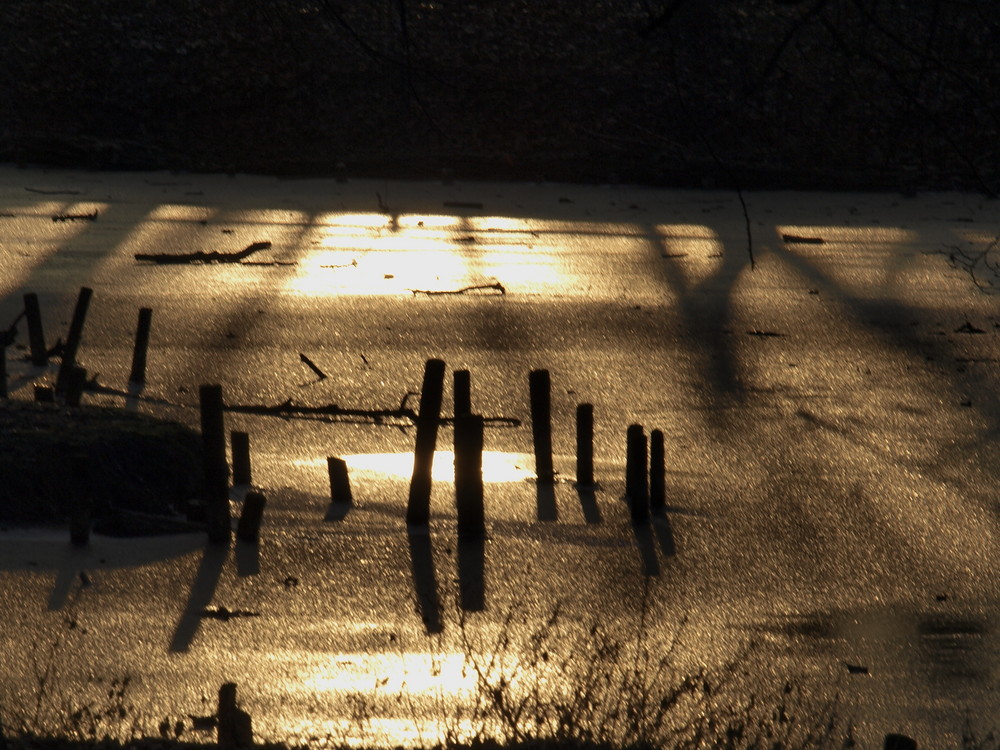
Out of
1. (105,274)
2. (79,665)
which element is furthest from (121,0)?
(79,665)

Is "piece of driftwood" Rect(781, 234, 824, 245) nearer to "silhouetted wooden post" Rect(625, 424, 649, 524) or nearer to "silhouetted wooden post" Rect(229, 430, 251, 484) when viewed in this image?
"silhouetted wooden post" Rect(625, 424, 649, 524)

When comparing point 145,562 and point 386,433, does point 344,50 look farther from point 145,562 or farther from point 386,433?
point 145,562

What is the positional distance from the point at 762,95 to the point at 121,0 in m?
11.2

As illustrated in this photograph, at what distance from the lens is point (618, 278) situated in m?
15.1

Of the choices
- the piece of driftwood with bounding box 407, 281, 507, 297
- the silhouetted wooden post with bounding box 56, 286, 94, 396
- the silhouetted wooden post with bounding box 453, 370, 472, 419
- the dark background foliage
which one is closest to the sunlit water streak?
the silhouetted wooden post with bounding box 453, 370, 472, 419

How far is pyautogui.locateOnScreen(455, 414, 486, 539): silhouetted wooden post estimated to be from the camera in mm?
7684

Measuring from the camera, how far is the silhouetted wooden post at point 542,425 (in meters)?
8.99

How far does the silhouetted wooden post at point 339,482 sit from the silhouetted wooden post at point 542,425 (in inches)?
47.3

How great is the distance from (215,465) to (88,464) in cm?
68

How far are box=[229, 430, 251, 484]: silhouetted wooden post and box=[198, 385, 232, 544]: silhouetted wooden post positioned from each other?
95 centimetres

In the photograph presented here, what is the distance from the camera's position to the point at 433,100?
80.5ft

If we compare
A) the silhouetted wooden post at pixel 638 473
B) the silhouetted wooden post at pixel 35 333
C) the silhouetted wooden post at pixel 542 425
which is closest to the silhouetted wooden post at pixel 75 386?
the silhouetted wooden post at pixel 35 333

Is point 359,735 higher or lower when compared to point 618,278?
higher

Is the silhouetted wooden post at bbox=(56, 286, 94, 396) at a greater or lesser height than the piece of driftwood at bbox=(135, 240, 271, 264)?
greater
